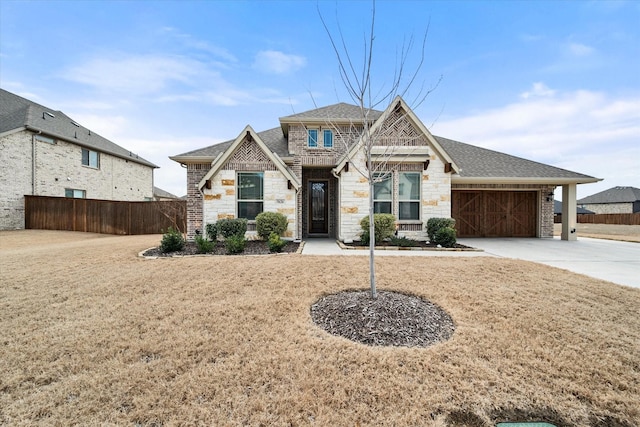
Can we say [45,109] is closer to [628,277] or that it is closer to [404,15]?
[404,15]

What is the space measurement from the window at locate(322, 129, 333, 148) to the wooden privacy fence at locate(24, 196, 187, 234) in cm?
975

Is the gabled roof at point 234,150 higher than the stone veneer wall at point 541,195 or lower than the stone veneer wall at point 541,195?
higher

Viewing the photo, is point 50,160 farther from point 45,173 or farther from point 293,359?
point 293,359

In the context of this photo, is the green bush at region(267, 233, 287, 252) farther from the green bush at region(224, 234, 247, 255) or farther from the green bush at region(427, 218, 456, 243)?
the green bush at region(427, 218, 456, 243)

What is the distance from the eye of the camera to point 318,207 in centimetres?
1353

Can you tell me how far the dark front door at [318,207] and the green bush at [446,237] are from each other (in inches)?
217

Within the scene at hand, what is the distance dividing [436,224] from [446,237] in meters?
0.67

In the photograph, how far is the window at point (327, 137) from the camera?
11945mm

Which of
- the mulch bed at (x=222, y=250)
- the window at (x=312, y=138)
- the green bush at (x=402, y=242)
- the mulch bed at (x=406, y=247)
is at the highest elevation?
the window at (x=312, y=138)

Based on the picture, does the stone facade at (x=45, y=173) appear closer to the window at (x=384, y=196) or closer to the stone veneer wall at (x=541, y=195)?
the window at (x=384, y=196)

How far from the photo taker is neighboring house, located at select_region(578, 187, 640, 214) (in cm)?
3989

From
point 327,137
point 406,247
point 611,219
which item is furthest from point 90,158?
point 611,219

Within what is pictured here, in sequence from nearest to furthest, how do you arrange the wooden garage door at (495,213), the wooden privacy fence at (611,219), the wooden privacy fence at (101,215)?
the wooden garage door at (495,213)
the wooden privacy fence at (101,215)
the wooden privacy fence at (611,219)

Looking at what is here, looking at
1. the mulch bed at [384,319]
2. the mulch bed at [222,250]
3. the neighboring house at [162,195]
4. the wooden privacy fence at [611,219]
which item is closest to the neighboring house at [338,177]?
the mulch bed at [222,250]
